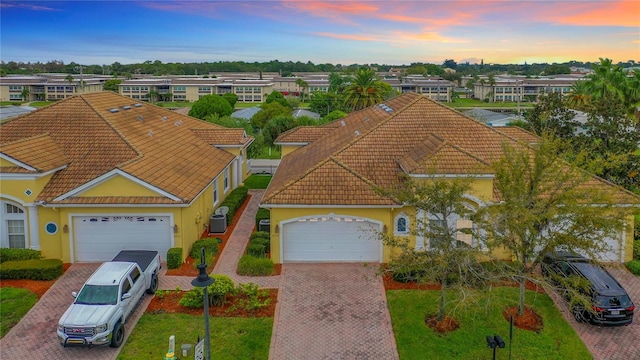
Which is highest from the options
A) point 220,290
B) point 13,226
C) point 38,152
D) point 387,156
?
point 38,152

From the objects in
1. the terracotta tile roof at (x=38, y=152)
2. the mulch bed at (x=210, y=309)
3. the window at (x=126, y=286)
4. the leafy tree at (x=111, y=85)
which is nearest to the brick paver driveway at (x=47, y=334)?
the mulch bed at (x=210, y=309)

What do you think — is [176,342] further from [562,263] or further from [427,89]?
[427,89]

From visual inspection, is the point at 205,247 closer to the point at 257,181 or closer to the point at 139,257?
the point at 139,257

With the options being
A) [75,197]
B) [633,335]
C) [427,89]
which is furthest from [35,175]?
[427,89]

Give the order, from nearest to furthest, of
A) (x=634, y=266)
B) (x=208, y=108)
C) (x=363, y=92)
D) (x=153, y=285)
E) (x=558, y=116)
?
(x=153, y=285) → (x=634, y=266) → (x=558, y=116) → (x=363, y=92) → (x=208, y=108)

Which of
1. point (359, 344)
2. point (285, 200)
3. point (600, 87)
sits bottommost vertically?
point (359, 344)

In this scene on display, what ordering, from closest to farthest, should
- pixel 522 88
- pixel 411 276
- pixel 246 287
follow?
pixel 246 287 < pixel 411 276 < pixel 522 88

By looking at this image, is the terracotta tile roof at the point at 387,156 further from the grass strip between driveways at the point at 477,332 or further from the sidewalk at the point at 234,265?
the grass strip between driveways at the point at 477,332

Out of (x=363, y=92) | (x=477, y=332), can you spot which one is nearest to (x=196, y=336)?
(x=477, y=332)
